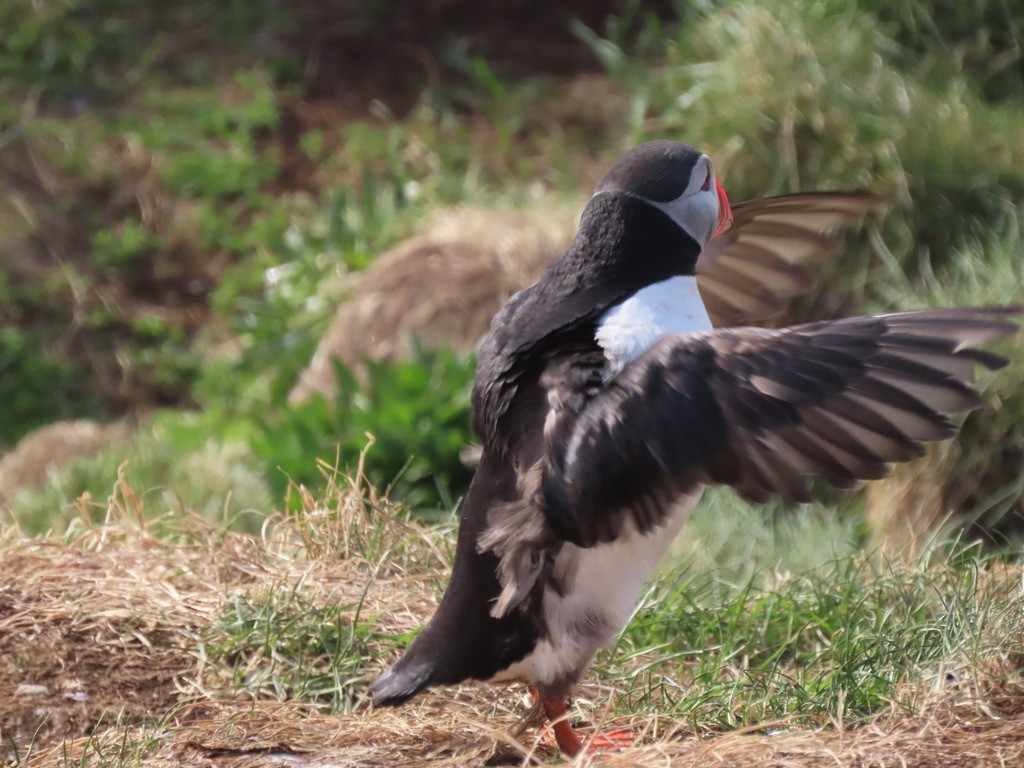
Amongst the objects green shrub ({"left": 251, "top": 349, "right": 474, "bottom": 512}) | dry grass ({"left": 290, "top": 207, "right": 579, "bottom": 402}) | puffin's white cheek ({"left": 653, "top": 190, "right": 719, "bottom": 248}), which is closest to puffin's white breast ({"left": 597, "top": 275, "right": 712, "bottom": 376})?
puffin's white cheek ({"left": 653, "top": 190, "right": 719, "bottom": 248})

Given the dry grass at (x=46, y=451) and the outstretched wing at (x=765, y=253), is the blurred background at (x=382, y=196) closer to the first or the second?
the dry grass at (x=46, y=451)

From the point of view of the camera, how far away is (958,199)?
6.36 m

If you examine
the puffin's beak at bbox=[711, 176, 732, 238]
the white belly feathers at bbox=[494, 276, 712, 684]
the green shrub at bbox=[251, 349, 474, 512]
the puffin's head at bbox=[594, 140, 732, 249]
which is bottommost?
the green shrub at bbox=[251, 349, 474, 512]

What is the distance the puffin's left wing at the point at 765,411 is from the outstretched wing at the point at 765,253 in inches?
39.4

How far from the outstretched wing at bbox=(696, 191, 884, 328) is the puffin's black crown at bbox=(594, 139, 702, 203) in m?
0.56

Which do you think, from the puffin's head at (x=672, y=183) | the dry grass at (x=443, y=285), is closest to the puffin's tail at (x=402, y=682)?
the puffin's head at (x=672, y=183)

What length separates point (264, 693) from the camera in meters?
3.81

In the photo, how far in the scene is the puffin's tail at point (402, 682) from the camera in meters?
3.47

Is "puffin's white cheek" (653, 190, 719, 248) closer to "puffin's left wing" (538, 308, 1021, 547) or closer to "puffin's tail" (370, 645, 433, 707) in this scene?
"puffin's left wing" (538, 308, 1021, 547)

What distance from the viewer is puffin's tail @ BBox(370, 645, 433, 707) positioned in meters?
3.47

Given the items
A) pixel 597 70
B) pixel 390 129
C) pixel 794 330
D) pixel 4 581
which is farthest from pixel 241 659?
pixel 597 70

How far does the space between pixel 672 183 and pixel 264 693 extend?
163cm

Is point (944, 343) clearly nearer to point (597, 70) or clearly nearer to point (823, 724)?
point (823, 724)

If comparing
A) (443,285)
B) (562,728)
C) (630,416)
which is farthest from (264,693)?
(443,285)
